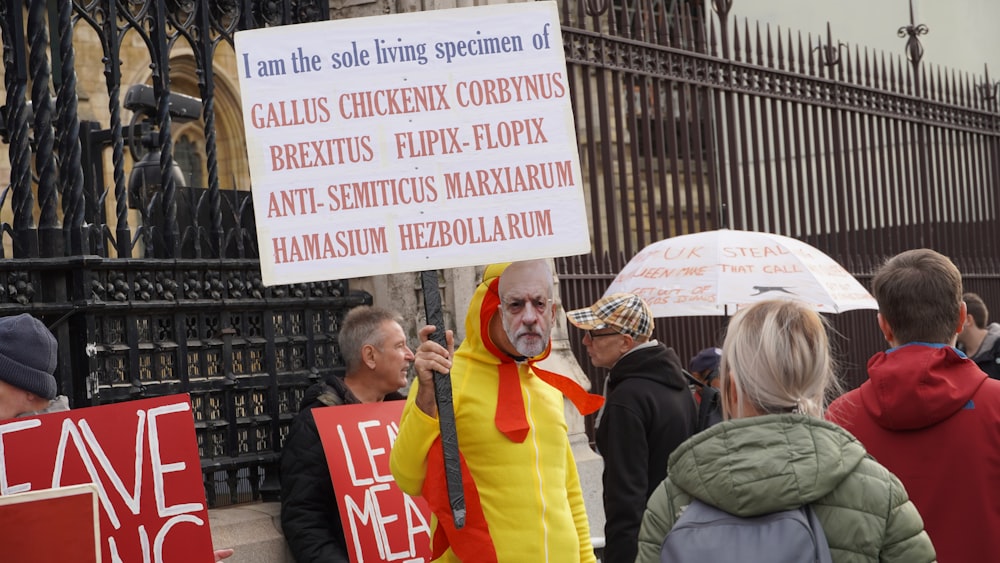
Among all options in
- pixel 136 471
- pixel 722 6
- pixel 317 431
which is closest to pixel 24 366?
pixel 136 471

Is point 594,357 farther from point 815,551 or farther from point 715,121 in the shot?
point 715,121

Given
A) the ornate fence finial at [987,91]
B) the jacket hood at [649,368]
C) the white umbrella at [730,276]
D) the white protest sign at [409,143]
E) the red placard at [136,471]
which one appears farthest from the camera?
the ornate fence finial at [987,91]

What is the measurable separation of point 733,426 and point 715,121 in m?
6.80

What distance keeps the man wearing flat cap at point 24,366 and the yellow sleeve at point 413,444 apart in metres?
0.98

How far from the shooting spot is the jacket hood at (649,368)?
5.33 metres

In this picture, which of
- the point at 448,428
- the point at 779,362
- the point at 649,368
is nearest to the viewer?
the point at 779,362

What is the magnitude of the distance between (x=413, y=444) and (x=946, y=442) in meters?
1.46

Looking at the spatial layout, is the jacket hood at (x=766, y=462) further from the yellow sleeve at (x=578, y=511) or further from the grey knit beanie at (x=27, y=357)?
the grey knit beanie at (x=27, y=357)

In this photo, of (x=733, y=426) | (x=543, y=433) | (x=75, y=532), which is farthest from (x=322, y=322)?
(x=733, y=426)

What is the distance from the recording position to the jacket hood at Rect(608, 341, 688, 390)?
17.5 feet

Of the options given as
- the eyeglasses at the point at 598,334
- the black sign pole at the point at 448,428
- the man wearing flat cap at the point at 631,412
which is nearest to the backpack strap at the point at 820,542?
the black sign pole at the point at 448,428

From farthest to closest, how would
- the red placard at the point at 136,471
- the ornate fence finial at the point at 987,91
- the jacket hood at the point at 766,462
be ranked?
the ornate fence finial at the point at 987,91 → the red placard at the point at 136,471 → the jacket hood at the point at 766,462

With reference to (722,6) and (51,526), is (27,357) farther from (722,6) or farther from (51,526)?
(722,6)

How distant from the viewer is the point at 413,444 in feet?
13.0
